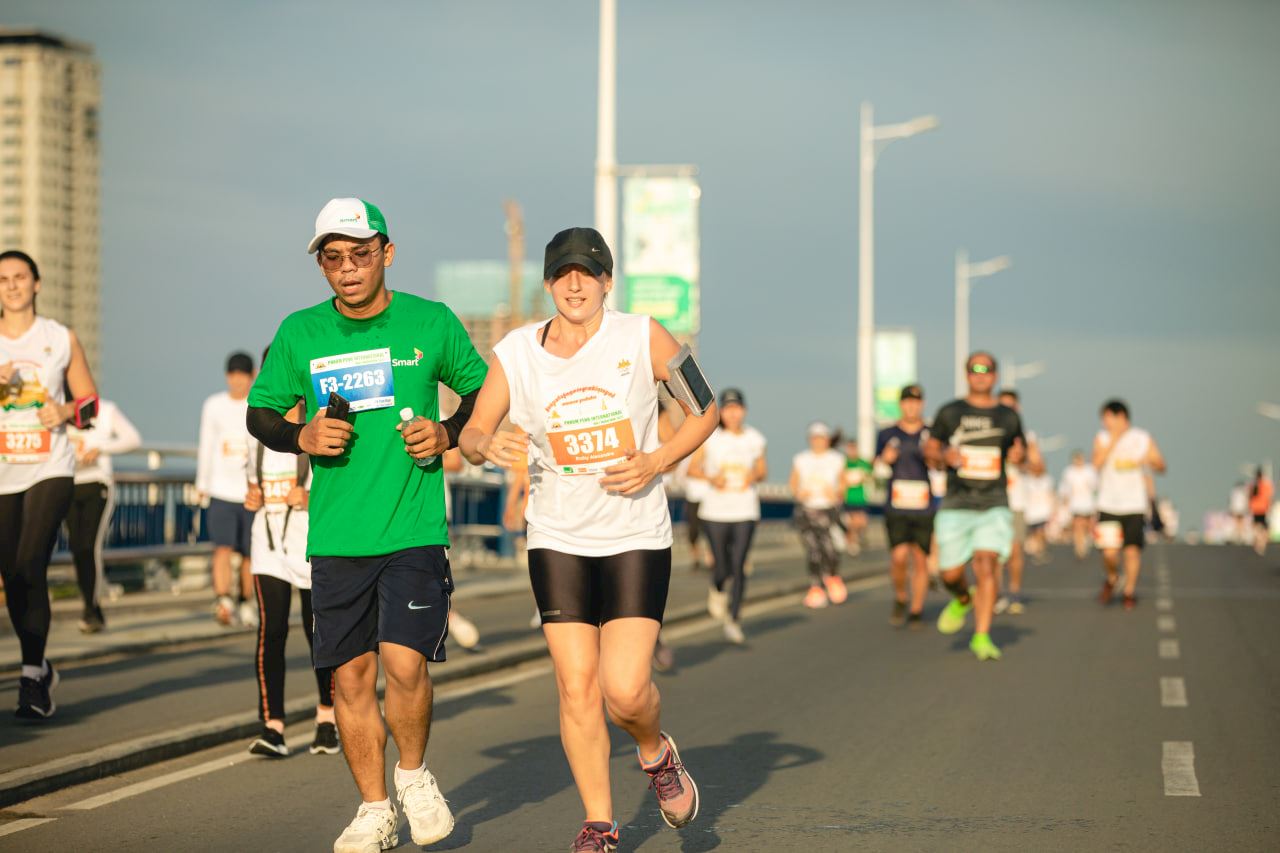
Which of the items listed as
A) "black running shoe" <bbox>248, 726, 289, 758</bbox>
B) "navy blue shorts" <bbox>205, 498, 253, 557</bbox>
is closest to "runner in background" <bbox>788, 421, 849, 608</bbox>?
"navy blue shorts" <bbox>205, 498, 253, 557</bbox>

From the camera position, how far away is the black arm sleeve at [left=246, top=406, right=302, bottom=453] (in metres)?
5.96

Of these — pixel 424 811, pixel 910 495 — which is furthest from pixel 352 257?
pixel 910 495

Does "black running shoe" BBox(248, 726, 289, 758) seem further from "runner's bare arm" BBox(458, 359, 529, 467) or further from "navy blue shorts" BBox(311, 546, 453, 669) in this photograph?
"runner's bare arm" BBox(458, 359, 529, 467)

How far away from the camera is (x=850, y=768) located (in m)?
8.11

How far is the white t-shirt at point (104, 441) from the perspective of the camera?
13555 millimetres

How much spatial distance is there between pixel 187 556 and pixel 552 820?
41.8ft

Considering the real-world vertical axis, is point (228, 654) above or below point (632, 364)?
below

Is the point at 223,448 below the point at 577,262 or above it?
below

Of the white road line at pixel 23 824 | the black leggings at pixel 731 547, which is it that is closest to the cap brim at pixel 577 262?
the white road line at pixel 23 824

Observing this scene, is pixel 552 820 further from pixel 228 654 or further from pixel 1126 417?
pixel 1126 417

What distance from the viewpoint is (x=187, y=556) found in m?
18.7

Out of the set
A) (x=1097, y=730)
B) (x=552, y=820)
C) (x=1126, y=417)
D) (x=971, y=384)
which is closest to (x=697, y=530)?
Answer: (x=1126, y=417)

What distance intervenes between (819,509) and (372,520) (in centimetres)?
1404

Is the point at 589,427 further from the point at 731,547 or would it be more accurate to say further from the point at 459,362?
the point at 731,547
